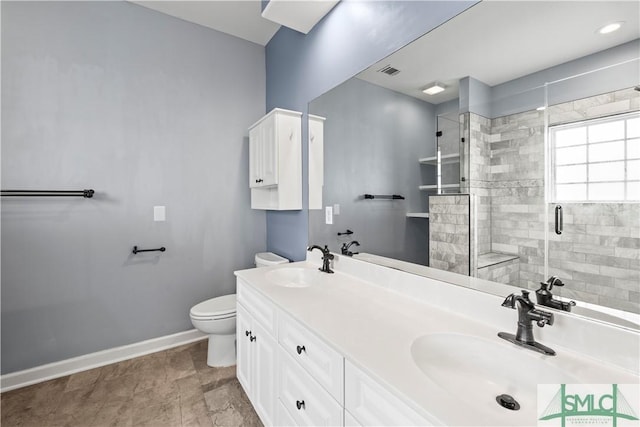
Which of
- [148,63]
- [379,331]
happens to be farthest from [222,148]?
[379,331]

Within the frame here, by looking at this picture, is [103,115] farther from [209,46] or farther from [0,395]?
[0,395]

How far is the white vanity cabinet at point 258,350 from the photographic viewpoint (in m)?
1.31

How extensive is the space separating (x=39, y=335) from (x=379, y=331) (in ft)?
7.83

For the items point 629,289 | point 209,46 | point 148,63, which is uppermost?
point 209,46

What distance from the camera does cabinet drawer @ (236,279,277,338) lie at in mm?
1295

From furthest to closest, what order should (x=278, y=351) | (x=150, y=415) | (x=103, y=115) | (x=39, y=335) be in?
(x=103, y=115) → (x=39, y=335) → (x=150, y=415) → (x=278, y=351)

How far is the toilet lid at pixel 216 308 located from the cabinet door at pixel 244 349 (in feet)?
1.04

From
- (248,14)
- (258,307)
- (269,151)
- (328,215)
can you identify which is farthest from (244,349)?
(248,14)

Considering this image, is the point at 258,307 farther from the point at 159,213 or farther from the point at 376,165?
the point at 159,213

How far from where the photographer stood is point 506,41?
3.20 ft

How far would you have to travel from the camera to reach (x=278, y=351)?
1.24m

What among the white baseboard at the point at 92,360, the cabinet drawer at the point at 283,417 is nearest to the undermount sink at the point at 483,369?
the cabinet drawer at the point at 283,417

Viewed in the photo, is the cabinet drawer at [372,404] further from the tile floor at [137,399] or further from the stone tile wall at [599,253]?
the tile floor at [137,399]

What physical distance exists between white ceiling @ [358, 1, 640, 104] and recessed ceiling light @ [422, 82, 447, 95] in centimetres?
2
